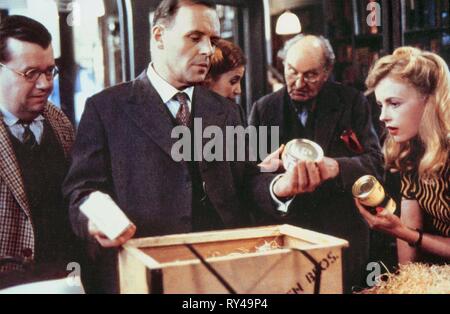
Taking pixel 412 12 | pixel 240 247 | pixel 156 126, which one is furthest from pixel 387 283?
pixel 412 12

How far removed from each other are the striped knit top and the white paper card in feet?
3.53

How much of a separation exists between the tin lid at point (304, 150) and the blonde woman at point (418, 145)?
0.30 meters

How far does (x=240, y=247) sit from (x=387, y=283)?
2.01ft

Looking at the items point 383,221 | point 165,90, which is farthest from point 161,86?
point 383,221

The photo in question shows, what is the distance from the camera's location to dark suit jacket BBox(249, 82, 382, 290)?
6.15 ft

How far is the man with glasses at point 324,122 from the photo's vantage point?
1.88m

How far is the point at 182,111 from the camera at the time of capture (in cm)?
172

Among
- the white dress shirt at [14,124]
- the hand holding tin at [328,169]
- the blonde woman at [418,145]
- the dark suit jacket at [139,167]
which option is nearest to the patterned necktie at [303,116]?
the hand holding tin at [328,169]

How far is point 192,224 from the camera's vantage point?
5.52ft

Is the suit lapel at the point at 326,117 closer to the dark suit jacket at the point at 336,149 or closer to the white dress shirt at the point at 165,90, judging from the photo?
the dark suit jacket at the point at 336,149

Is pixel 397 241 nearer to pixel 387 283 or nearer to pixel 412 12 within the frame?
pixel 387 283

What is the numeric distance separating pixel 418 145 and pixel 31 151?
51.7 inches
